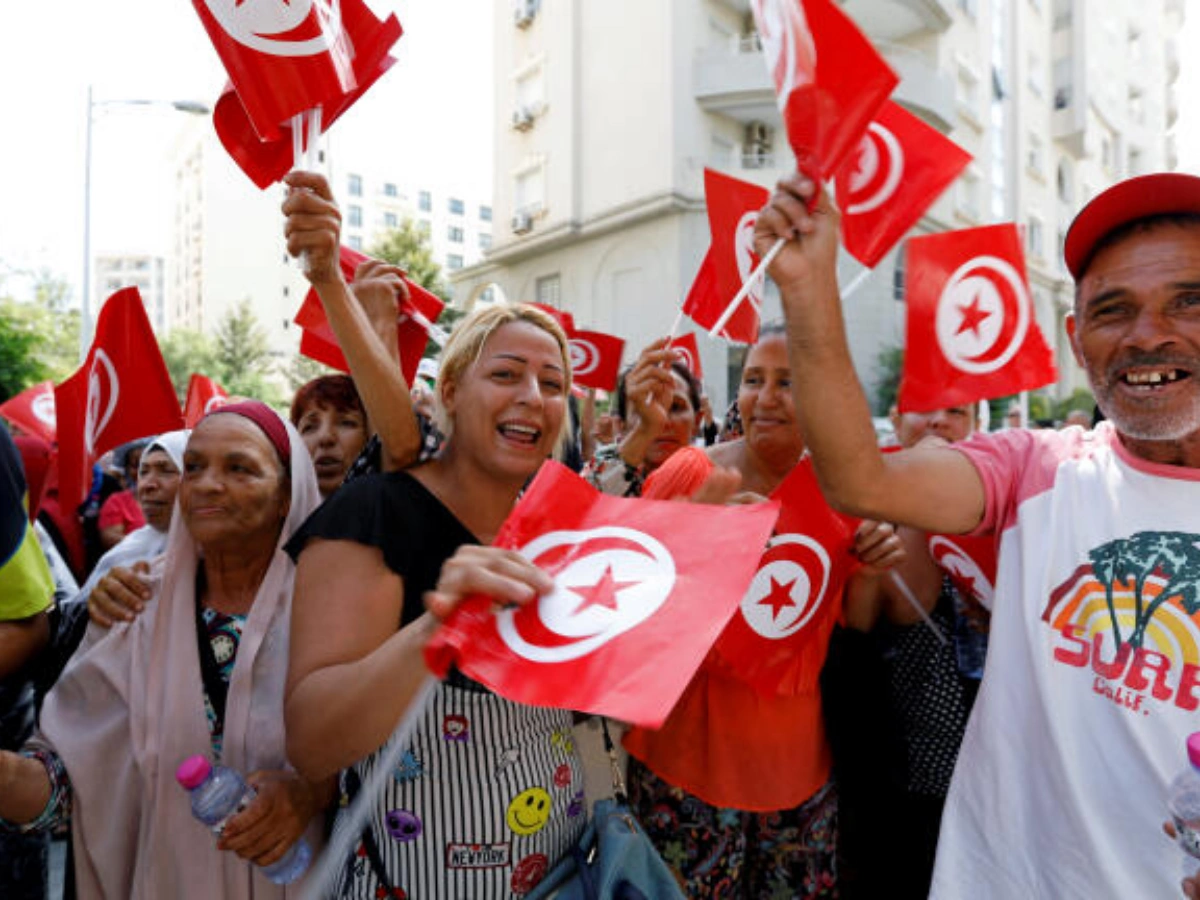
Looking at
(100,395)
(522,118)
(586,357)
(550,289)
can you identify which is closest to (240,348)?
(522,118)

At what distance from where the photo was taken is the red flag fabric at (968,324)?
116 inches

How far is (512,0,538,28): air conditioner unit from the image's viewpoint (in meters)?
23.7

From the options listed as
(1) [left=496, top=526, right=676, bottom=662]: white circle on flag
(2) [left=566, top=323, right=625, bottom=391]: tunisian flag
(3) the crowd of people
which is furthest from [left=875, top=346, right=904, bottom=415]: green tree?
(1) [left=496, top=526, right=676, bottom=662]: white circle on flag

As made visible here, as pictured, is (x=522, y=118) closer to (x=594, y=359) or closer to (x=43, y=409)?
(x=594, y=359)

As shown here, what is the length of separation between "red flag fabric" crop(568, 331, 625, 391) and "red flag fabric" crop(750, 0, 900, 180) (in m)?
4.07

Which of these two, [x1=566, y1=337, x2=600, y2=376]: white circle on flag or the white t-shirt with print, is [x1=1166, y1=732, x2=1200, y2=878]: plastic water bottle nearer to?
the white t-shirt with print

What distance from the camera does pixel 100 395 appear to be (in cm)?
287

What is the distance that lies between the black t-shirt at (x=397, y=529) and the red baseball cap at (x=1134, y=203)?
1338 mm

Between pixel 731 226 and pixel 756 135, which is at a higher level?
pixel 756 135

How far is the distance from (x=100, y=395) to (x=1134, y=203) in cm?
310

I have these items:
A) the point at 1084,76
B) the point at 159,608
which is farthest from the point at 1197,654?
the point at 1084,76

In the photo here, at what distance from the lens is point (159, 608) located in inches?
78.7

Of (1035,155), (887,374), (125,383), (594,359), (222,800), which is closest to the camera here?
(222,800)

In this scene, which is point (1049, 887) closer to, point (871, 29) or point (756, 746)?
point (756, 746)
